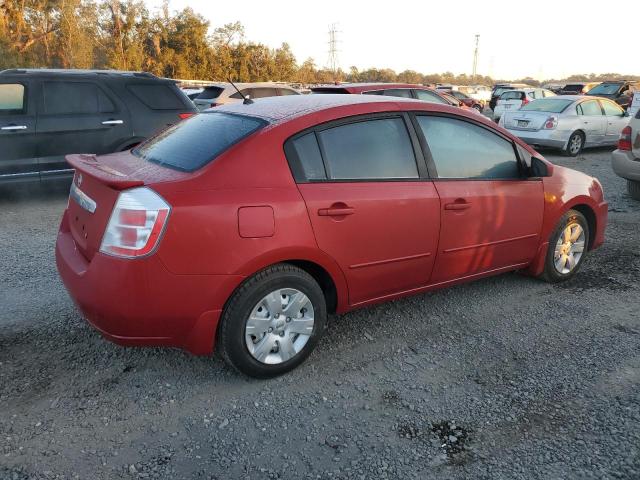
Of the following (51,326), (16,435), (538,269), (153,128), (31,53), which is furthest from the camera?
(31,53)

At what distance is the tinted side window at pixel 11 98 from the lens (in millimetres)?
6859

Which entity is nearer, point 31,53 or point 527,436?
point 527,436

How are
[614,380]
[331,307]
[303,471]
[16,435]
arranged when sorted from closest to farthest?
[303,471] → [16,435] → [614,380] → [331,307]

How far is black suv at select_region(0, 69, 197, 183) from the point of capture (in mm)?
6867

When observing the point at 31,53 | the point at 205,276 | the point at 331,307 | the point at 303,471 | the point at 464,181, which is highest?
the point at 31,53

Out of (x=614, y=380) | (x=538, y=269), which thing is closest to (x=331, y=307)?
(x=614, y=380)

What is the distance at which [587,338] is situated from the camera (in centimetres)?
379

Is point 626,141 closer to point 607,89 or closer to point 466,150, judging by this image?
point 466,150

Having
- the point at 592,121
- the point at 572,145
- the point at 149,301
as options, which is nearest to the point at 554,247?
the point at 149,301

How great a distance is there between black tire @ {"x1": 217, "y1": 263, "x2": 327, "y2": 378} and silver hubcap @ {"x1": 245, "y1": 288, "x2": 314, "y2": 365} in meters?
0.03

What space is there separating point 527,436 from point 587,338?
137 cm

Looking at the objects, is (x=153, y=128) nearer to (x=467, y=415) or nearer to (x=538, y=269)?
(x=538, y=269)

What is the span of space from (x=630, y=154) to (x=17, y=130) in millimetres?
8336

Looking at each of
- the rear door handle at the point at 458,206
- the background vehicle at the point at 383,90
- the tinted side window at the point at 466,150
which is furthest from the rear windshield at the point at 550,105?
the rear door handle at the point at 458,206
